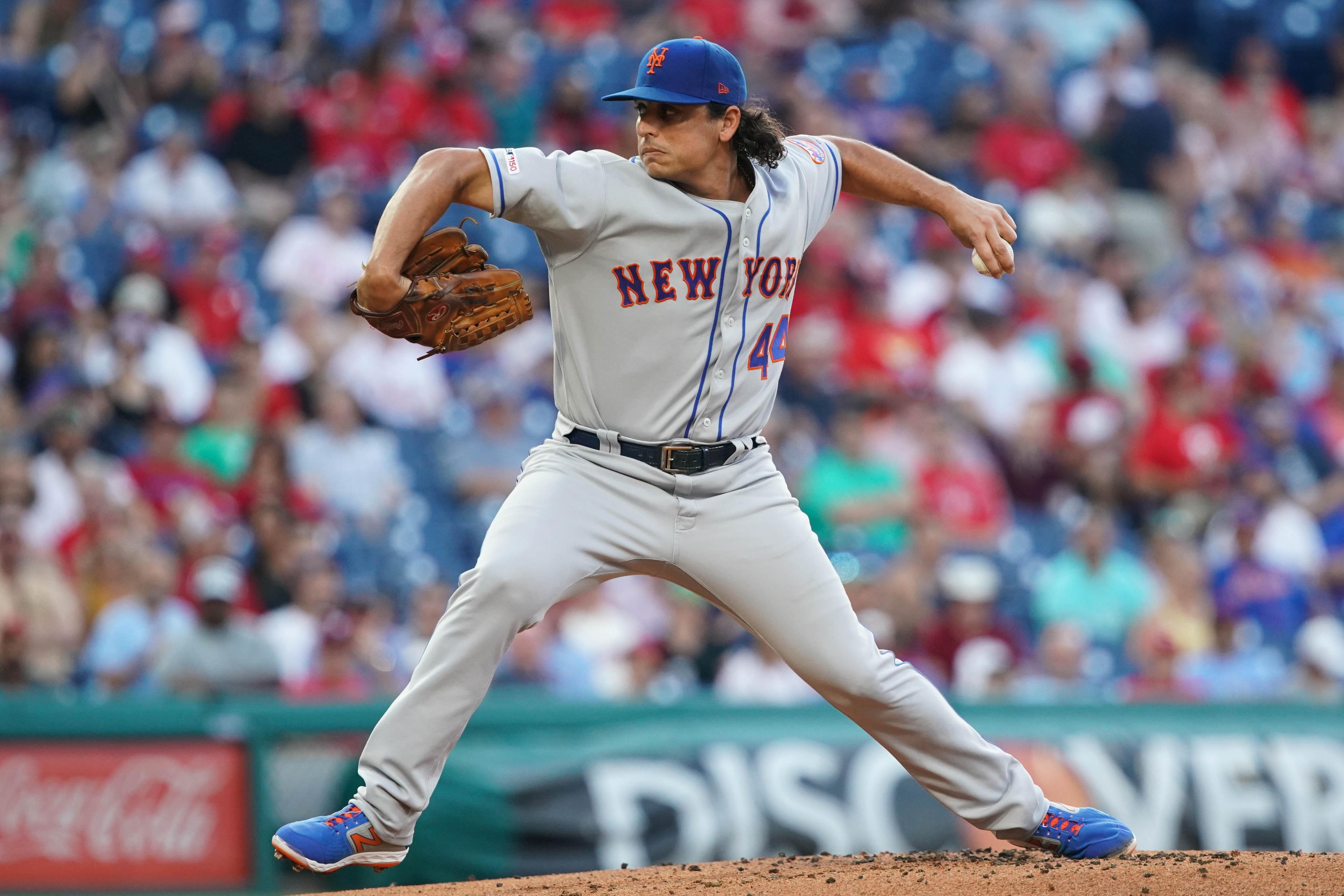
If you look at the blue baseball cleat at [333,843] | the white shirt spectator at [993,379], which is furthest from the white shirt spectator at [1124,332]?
the blue baseball cleat at [333,843]

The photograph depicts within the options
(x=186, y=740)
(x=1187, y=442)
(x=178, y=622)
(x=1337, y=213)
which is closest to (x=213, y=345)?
(x=178, y=622)

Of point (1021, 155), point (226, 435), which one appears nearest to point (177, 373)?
point (226, 435)

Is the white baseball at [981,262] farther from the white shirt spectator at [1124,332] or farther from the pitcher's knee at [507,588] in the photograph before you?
the white shirt spectator at [1124,332]

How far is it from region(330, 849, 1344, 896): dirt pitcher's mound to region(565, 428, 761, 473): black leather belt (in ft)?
3.28

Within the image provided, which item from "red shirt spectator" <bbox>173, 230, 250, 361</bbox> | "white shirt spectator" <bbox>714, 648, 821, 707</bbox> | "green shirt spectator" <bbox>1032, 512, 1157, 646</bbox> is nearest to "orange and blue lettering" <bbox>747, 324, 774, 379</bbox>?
"white shirt spectator" <bbox>714, 648, 821, 707</bbox>

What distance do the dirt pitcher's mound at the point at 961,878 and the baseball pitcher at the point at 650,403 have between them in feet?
0.82

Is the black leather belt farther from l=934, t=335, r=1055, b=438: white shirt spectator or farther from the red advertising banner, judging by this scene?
l=934, t=335, r=1055, b=438: white shirt spectator

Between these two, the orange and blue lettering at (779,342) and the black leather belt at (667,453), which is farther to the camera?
the orange and blue lettering at (779,342)

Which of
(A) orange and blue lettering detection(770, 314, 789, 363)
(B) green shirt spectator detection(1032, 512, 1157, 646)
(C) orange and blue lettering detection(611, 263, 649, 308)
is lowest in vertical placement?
(B) green shirt spectator detection(1032, 512, 1157, 646)

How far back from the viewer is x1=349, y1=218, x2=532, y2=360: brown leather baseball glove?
3.50 meters

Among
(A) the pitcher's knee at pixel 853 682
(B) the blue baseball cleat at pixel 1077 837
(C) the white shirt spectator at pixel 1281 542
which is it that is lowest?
(B) the blue baseball cleat at pixel 1077 837

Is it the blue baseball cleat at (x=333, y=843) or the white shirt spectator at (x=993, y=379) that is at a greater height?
the white shirt spectator at (x=993, y=379)

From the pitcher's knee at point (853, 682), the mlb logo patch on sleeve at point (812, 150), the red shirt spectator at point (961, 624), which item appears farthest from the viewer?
the red shirt spectator at point (961, 624)

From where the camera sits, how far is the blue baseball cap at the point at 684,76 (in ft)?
11.8
